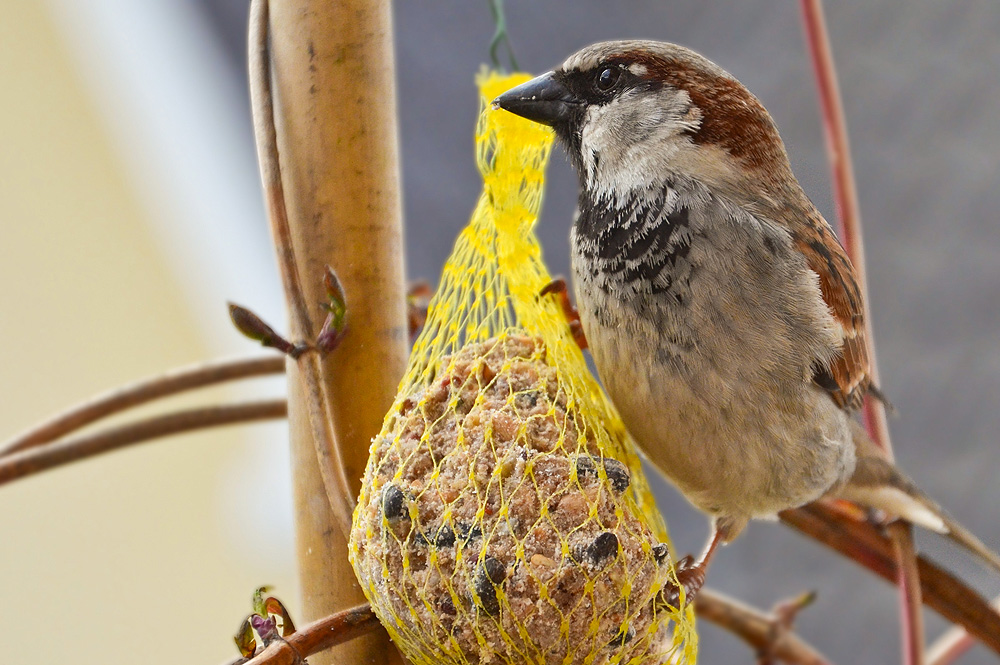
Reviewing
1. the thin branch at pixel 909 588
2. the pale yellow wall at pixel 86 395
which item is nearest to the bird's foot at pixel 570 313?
the thin branch at pixel 909 588

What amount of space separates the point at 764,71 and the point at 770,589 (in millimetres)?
1201

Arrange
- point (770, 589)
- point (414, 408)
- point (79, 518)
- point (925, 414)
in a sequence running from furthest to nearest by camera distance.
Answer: point (79, 518) < point (770, 589) < point (925, 414) < point (414, 408)

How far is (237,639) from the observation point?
0.55m

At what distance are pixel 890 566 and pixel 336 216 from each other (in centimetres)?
66

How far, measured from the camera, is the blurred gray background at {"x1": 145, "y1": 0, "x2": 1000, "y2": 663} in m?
1.87

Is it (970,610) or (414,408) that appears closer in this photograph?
(414,408)

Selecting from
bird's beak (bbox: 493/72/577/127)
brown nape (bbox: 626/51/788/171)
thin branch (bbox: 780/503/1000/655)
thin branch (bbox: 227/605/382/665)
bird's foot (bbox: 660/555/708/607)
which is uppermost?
bird's beak (bbox: 493/72/577/127)

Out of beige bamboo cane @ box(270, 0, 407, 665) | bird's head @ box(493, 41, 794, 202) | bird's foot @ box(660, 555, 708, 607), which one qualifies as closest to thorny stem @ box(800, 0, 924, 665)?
bird's head @ box(493, 41, 794, 202)

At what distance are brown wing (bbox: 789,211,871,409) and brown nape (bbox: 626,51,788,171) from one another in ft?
0.32

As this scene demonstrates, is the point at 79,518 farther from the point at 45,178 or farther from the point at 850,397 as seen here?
the point at 850,397

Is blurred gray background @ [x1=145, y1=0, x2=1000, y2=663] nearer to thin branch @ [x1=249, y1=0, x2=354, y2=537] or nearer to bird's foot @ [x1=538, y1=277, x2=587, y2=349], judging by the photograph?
bird's foot @ [x1=538, y1=277, x2=587, y2=349]

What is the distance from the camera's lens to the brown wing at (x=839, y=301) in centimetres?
86

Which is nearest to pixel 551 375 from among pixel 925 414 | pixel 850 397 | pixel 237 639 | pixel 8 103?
pixel 237 639

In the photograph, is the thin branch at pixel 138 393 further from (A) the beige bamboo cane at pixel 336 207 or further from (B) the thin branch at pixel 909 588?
(B) the thin branch at pixel 909 588
